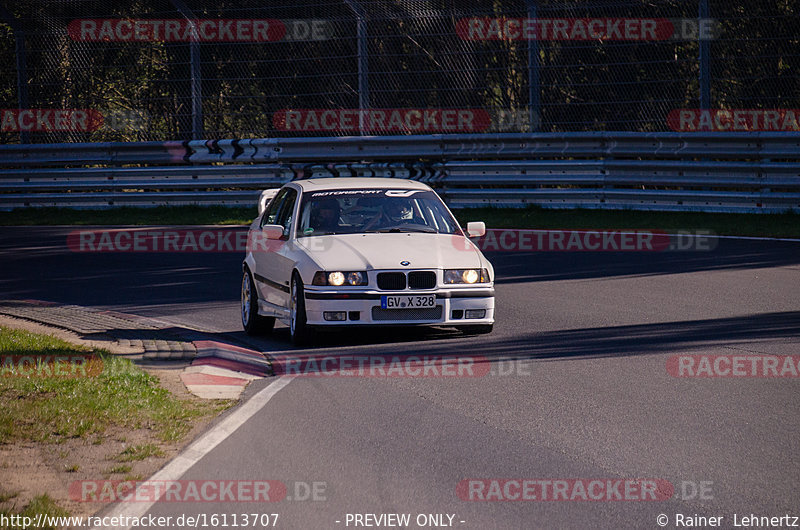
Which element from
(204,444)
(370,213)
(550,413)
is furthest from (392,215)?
(204,444)

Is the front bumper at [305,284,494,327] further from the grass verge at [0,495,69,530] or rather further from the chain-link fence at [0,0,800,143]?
the chain-link fence at [0,0,800,143]

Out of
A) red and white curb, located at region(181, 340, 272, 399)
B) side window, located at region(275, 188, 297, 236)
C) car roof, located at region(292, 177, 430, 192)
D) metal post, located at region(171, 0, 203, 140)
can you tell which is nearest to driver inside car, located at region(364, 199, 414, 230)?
car roof, located at region(292, 177, 430, 192)

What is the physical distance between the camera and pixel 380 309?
1043cm

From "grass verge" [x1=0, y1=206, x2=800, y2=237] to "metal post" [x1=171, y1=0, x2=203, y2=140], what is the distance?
5.25ft

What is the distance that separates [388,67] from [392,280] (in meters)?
12.1

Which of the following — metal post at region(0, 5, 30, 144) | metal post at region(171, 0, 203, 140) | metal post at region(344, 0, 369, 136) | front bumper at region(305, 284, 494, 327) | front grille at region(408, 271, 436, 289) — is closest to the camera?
front bumper at region(305, 284, 494, 327)

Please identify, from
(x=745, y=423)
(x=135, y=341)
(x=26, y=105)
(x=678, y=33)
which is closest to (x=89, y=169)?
(x=26, y=105)

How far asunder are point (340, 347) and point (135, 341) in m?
1.93

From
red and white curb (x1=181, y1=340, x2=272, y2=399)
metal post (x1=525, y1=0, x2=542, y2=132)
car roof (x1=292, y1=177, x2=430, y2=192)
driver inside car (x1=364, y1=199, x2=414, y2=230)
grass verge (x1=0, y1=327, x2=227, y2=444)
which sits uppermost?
metal post (x1=525, y1=0, x2=542, y2=132)

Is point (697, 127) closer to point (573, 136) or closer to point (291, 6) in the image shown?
point (573, 136)

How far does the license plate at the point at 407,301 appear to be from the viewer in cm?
1042

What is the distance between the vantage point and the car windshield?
37.8 feet

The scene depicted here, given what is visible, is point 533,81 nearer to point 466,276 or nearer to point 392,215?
point 392,215

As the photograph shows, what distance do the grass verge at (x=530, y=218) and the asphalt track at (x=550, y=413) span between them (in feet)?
13.2
